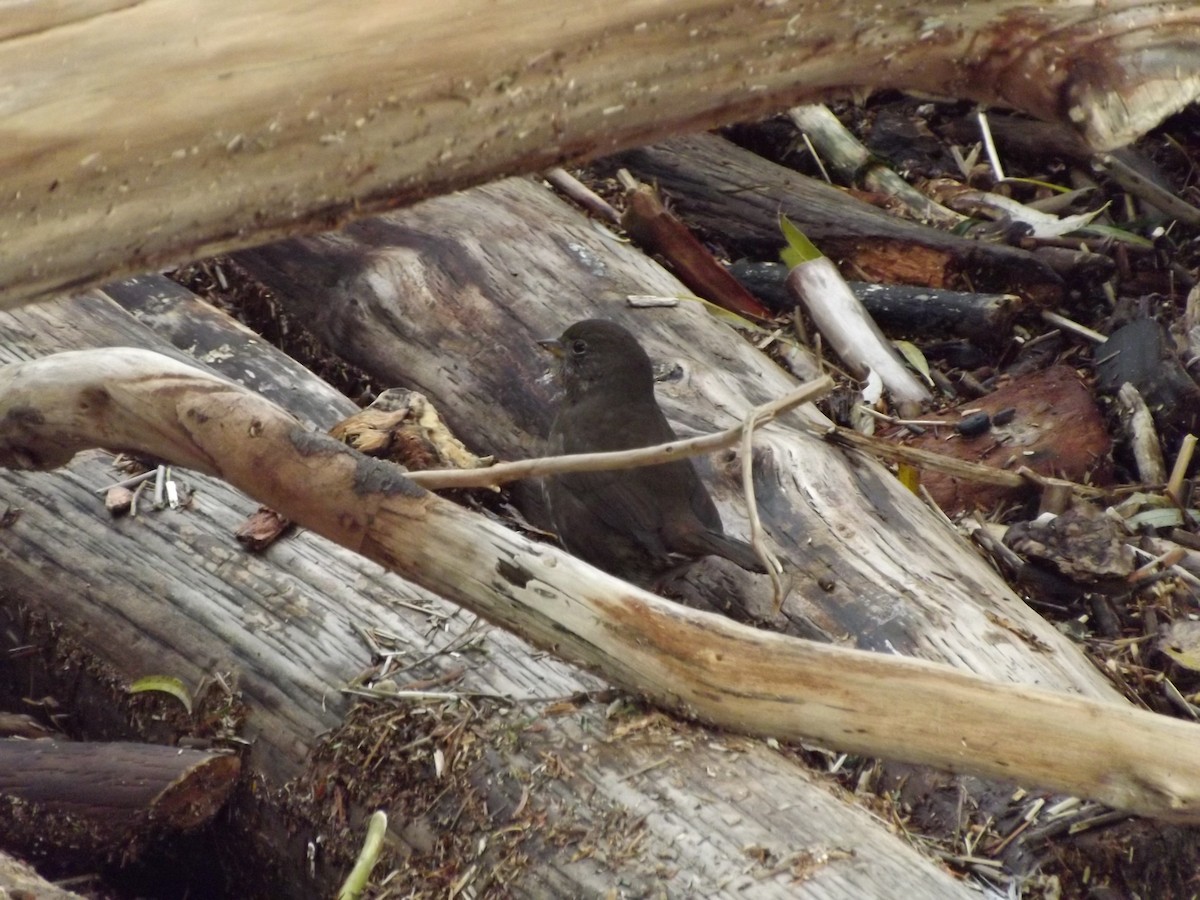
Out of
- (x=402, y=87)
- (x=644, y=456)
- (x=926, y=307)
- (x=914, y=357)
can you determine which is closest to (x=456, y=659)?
(x=644, y=456)

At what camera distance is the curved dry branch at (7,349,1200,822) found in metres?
2.72

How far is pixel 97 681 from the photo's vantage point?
3811 mm

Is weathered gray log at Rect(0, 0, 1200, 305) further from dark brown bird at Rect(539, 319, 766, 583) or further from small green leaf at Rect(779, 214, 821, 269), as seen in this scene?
small green leaf at Rect(779, 214, 821, 269)

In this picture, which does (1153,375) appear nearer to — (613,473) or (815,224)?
(815,224)

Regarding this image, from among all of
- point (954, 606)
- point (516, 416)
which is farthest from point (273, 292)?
point (954, 606)

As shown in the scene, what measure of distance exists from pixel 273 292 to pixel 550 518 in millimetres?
1457

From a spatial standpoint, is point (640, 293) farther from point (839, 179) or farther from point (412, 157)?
point (412, 157)

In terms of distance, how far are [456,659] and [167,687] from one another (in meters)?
0.78

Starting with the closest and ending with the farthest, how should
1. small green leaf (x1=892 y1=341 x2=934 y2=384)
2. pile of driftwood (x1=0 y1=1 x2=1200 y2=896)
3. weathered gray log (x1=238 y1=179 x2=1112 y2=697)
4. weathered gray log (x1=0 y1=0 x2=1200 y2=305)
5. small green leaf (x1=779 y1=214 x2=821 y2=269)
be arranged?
1. weathered gray log (x1=0 y1=0 x2=1200 y2=305)
2. pile of driftwood (x1=0 y1=1 x2=1200 y2=896)
3. weathered gray log (x1=238 y1=179 x2=1112 y2=697)
4. small green leaf (x1=892 y1=341 x2=934 y2=384)
5. small green leaf (x1=779 y1=214 x2=821 y2=269)

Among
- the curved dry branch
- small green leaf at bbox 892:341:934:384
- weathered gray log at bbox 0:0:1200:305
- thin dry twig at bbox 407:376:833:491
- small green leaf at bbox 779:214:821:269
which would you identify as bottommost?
small green leaf at bbox 892:341:934:384

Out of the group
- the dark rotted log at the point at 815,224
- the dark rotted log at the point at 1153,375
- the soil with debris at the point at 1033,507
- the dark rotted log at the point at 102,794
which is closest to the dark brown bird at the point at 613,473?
the soil with debris at the point at 1033,507

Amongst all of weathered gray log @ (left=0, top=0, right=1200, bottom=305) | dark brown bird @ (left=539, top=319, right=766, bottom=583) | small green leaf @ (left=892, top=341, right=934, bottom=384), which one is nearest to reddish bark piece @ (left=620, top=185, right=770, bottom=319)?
small green leaf @ (left=892, top=341, right=934, bottom=384)

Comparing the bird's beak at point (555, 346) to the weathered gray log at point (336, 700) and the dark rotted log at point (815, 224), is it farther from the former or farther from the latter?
the dark rotted log at point (815, 224)

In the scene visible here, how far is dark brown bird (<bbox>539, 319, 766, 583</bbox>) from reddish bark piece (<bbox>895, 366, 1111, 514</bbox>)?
3.46 feet
